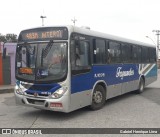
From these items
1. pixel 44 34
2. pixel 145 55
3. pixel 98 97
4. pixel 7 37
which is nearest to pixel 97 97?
pixel 98 97

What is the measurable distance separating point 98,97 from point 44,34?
9.78 ft

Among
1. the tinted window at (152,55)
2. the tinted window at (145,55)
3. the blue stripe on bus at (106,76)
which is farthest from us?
the tinted window at (152,55)

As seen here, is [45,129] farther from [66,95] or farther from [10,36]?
[10,36]

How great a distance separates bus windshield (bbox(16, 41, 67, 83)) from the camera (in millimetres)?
8359

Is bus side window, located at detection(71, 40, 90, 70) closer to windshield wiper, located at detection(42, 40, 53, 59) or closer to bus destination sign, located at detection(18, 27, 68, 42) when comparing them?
bus destination sign, located at detection(18, 27, 68, 42)

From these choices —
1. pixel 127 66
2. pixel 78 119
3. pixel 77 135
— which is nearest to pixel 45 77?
pixel 78 119

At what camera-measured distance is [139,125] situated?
7.72 metres

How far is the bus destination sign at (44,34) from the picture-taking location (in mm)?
8547

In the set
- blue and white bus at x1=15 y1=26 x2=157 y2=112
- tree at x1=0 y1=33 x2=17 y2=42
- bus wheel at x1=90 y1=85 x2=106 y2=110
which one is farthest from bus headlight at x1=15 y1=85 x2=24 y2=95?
tree at x1=0 y1=33 x2=17 y2=42

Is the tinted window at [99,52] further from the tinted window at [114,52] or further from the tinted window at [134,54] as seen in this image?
the tinted window at [134,54]

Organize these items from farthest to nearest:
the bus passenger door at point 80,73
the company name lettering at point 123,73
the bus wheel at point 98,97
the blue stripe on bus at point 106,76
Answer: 1. the company name lettering at point 123,73
2. the bus wheel at point 98,97
3. the blue stripe on bus at point 106,76
4. the bus passenger door at point 80,73

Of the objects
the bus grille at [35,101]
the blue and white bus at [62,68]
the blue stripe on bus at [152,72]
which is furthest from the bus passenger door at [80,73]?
the blue stripe on bus at [152,72]

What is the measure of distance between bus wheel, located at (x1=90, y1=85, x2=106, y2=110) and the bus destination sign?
2.45 metres

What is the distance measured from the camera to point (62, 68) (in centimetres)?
833
